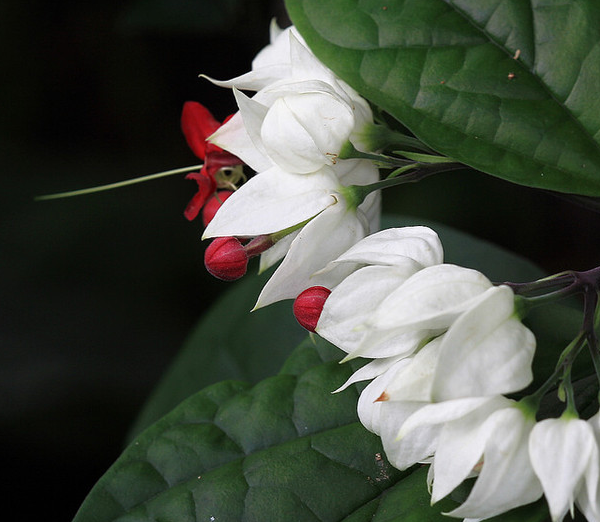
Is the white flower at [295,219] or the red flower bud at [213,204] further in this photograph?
the red flower bud at [213,204]

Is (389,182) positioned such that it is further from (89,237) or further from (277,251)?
(89,237)

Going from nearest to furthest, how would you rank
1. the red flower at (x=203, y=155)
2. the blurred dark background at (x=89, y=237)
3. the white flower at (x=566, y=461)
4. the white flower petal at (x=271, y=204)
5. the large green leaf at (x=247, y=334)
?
the white flower at (x=566, y=461) → the white flower petal at (x=271, y=204) → the red flower at (x=203, y=155) → the large green leaf at (x=247, y=334) → the blurred dark background at (x=89, y=237)

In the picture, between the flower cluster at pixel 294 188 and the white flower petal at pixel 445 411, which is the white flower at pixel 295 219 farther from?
the white flower petal at pixel 445 411

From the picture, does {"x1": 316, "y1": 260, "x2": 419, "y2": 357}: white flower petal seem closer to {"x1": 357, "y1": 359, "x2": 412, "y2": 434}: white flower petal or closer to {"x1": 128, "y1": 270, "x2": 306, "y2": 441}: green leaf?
{"x1": 357, "y1": 359, "x2": 412, "y2": 434}: white flower petal

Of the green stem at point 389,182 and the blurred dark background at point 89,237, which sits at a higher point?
the green stem at point 389,182

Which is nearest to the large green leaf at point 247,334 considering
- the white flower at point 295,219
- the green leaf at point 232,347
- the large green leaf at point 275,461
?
the green leaf at point 232,347

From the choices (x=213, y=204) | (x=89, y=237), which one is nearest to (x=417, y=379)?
(x=213, y=204)

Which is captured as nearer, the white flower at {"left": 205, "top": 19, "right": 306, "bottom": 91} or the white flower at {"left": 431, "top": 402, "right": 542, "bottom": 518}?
the white flower at {"left": 431, "top": 402, "right": 542, "bottom": 518}

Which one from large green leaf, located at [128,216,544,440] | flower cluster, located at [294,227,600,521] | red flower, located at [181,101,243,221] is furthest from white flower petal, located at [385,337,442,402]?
large green leaf, located at [128,216,544,440]
